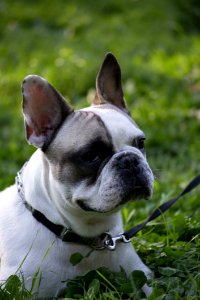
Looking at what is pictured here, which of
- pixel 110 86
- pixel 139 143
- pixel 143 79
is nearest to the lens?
pixel 139 143

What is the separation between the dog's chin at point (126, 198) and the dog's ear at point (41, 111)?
0.37m

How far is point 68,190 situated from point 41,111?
45 centimetres

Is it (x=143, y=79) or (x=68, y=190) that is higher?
(x=68, y=190)

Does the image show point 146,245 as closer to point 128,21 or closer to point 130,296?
point 130,296

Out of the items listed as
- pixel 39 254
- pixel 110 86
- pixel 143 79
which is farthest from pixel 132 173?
pixel 143 79

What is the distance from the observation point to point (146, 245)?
3.91m

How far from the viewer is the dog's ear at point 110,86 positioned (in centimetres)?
379

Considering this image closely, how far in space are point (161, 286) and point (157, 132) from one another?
3.40m

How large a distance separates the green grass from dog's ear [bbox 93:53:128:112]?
495 millimetres

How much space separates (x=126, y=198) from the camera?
329 cm

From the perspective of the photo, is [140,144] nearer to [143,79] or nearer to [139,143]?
[139,143]

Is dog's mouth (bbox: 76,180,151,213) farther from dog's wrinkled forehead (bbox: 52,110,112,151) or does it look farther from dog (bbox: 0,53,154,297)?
dog's wrinkled forehead (bbox: 52,110,112,151)

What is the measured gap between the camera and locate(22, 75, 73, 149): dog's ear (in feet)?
11.4

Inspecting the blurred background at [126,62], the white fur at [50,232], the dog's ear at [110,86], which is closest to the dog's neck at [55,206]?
the white fur at [50,232]
